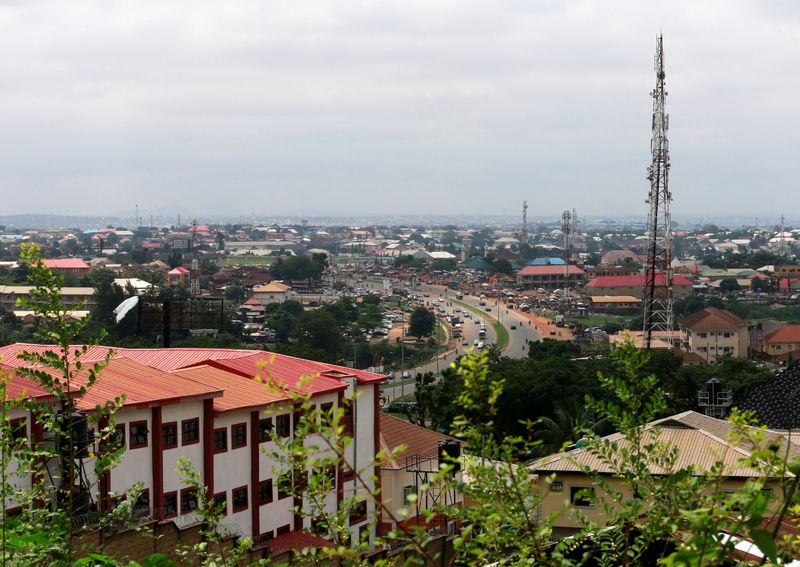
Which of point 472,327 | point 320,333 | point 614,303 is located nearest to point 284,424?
point 320,333

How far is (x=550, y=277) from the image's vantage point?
12419 cm

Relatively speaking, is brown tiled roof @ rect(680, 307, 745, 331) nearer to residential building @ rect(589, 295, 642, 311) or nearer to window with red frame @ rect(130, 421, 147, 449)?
residential building @ rect(589, 295, 642, 311)

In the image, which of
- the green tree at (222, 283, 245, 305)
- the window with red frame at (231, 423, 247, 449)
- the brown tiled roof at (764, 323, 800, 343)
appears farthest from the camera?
the green tree at (222, 283, 245, 305)

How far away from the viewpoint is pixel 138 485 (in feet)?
29.0

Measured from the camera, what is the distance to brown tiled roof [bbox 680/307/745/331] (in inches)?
2564

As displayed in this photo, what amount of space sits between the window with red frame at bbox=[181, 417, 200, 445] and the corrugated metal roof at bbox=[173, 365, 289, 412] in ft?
1.22

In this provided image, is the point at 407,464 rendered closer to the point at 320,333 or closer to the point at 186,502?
the point at 186,502

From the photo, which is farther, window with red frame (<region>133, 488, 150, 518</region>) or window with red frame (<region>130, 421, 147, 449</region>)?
window with red frame (<region>130, 421, 147, 449</region>)

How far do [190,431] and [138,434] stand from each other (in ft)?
3.48

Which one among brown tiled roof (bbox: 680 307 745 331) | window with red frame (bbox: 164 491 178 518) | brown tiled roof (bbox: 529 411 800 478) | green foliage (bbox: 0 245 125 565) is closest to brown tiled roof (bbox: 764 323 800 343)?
brown tiled roof (bbox: 680 307 745 331)

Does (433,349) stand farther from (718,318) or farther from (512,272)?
(512,272)

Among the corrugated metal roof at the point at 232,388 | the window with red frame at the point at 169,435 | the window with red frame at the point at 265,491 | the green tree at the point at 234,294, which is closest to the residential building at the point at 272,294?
the green tree at the point at 234,294

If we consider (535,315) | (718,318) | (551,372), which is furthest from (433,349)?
(551,372)

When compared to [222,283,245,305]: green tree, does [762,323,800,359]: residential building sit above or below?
above
